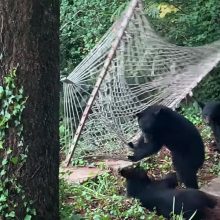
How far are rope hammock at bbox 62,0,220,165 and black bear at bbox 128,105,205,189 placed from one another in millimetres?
715

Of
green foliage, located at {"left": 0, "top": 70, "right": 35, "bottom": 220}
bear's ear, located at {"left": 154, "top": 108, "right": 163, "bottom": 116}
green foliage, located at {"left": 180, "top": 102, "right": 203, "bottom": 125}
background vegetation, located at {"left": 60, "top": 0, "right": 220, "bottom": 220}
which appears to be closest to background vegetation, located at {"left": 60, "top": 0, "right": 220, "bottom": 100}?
background vegetation, located at {"left": 60, "top": 0, "right": 220, "bottom": 220}

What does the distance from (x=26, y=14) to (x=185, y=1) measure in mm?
7711

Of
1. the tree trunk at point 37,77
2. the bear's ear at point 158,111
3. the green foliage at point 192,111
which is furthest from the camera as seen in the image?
the green foliage at point 192,111

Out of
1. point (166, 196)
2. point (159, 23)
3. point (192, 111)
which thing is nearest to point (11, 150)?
point (166, 196)

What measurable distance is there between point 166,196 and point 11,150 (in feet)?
5.63

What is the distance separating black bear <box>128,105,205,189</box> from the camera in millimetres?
6773

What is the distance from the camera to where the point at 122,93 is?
26.0ft

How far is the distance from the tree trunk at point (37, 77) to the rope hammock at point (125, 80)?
9.71ft

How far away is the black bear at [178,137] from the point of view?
677 cm

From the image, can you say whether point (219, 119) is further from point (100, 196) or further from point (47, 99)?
point (47, 99)

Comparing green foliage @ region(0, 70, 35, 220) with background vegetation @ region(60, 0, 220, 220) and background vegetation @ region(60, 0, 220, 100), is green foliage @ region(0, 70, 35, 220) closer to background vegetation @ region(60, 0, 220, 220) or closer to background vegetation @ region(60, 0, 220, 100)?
background vegetation @ region(60, 0, 220, 220)

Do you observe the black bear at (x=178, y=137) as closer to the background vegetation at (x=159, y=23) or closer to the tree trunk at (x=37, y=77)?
the tree trunk at (x=37, y=77)

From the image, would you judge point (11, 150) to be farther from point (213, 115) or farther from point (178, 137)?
point (213, 115)

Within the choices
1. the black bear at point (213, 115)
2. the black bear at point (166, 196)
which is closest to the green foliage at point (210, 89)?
the black bear at point (213, 115)
